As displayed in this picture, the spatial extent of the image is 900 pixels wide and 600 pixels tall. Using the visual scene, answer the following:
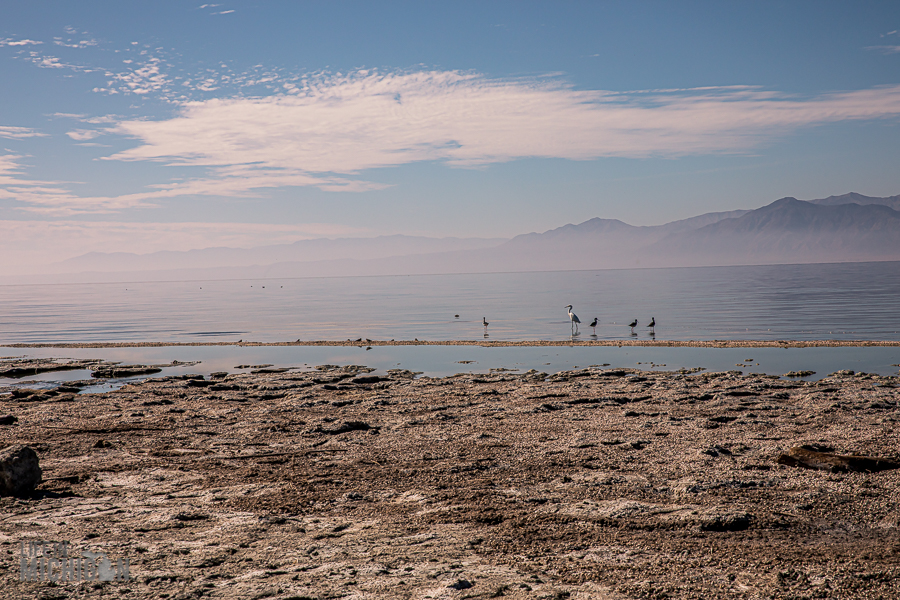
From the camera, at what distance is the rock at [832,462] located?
30.6ft

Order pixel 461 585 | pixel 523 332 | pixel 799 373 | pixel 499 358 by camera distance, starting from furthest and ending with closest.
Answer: pixel 523 332 < pixel 499 358 < pixel 799 373 < pixel 461 585

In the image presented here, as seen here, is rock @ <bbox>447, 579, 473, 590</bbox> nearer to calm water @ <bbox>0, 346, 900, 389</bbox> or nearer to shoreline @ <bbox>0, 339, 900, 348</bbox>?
calm water @ <bbox>0, 346, 900, 389</bbox>

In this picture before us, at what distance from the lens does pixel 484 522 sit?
7863 mm

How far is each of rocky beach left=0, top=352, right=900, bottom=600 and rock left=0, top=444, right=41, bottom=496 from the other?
0.07m

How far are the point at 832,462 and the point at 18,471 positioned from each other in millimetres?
12663

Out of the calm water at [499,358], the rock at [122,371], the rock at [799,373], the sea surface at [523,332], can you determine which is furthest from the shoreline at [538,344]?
the rock at [122,371]

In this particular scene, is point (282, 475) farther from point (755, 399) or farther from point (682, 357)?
point (682, 357)

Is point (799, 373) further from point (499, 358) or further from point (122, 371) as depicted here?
point (122, 371)

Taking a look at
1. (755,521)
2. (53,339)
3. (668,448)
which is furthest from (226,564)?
(53,339)

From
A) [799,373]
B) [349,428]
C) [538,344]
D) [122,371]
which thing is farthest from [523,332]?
[349,428]

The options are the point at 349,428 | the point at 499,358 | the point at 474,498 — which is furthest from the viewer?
the point at 499,358

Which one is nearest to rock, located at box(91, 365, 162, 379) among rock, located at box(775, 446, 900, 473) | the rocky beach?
Result: the rocky beach

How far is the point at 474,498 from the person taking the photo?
29.0ft

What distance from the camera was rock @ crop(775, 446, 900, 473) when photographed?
9312mm
